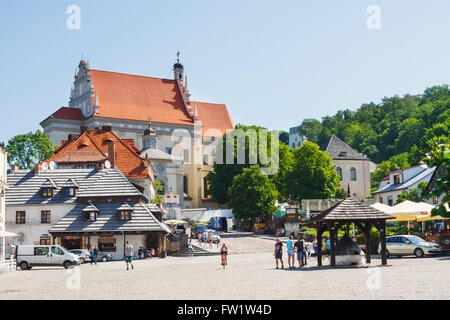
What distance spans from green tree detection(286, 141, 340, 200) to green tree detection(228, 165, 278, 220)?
5270mm

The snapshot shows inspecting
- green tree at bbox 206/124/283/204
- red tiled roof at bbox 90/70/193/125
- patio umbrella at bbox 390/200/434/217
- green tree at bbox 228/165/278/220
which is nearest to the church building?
red tiled roof at bbox 90/70/193/125

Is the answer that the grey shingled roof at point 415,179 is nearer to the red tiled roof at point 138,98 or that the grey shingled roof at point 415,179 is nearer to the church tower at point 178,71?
the red tiled roof at point 138,98

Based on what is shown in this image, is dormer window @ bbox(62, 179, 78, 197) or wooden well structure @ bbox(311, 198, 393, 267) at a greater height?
dormer window @ bbox(62, 179, 78, 197)

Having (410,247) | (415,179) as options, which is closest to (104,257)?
(410,247)

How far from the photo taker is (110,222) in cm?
5016

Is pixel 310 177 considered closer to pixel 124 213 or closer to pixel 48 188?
pixel 124 213

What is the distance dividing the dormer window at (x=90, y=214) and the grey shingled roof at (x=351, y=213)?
24256 mm

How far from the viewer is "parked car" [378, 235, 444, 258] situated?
3709cm

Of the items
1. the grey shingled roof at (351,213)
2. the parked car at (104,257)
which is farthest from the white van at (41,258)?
the grey shingled roof at (351,213)

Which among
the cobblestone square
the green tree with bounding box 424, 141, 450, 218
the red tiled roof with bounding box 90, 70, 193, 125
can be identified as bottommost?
the cobblestone square

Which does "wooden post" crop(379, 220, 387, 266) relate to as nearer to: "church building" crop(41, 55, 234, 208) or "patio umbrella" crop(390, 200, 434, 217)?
"patio umbrella" crop(390, 200, 434, 217)

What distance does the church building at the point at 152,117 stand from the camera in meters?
103

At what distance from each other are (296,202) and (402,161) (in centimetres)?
3962

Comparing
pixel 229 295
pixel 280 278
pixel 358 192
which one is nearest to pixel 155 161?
pixel 358 192
